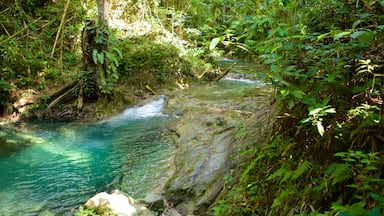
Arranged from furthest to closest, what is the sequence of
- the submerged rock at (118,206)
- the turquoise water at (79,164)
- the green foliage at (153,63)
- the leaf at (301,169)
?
1. the green foliage at (153,63)
2. the turquoise water at (79,164)
3. the submerged rock at (118,206)
4. the leaf at (301,169)

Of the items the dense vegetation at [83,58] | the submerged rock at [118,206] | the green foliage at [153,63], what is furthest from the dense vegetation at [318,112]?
the green foliage at [153,63]

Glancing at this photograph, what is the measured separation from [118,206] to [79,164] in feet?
7.76

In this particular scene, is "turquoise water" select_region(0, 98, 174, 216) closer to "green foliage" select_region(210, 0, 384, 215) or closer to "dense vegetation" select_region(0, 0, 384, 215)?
"dense vegetation" select_region(0, 0, 384, 215)

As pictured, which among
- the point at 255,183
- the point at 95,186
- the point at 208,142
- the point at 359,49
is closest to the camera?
the point at 359,49

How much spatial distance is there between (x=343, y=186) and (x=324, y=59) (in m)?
0.86

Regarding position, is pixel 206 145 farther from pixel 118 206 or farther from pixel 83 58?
pixel 83 58

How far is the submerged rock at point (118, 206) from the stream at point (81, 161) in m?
0.78

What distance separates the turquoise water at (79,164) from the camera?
4688 millimetres

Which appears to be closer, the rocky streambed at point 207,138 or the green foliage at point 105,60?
the rocky streambed at point 207,138

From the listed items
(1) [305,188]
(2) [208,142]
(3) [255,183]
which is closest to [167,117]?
(2) [208,142]

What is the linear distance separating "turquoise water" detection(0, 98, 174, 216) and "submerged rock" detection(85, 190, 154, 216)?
750mm

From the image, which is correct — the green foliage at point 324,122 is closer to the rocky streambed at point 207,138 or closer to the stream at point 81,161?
the rocky streambed at point 207,138

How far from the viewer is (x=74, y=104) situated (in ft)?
28.4

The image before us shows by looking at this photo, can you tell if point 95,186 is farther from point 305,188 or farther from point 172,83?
point 172,83
